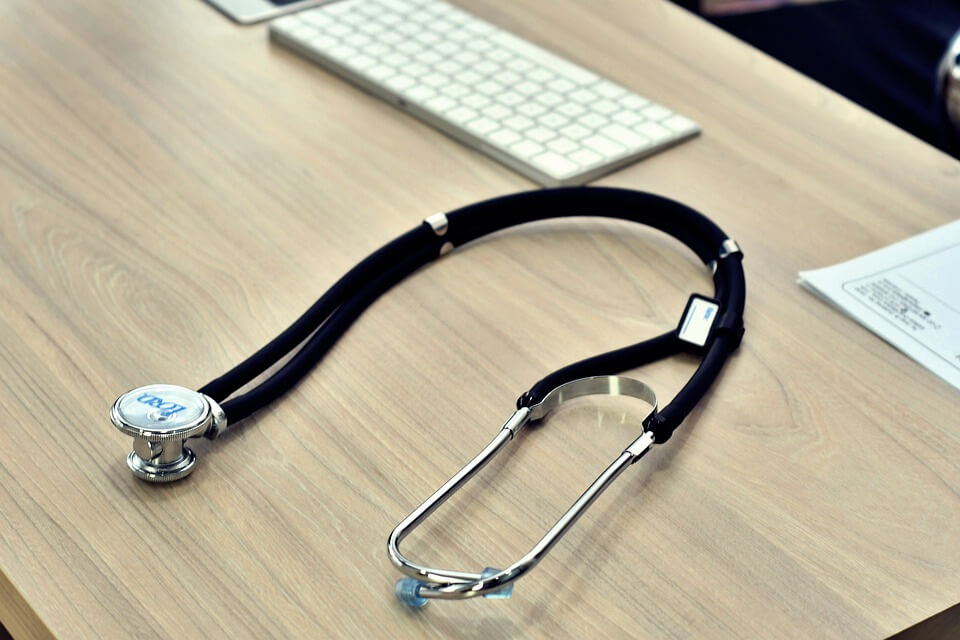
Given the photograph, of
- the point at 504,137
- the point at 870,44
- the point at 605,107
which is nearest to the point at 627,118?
the point at 605,107

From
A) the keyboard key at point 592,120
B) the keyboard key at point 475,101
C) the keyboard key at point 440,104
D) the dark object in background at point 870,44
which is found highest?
the keyboard key at point 440,104

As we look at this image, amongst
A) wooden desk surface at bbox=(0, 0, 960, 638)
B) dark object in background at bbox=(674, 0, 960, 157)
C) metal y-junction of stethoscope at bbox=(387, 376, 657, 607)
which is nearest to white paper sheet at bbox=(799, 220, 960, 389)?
wooden desk surface at bbox=(0, 0, 960, 638)

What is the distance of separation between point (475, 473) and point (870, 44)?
1.64m

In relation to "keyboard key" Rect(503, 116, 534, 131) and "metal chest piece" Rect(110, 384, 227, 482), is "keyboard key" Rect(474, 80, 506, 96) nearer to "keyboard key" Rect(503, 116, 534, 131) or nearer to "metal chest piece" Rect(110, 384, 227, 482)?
"keyboard key" Rect(503, 116, 534, 131)

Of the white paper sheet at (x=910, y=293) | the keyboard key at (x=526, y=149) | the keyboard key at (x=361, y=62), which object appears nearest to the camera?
the white paper sheet at (x=910, y=293)

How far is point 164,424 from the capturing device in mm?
592

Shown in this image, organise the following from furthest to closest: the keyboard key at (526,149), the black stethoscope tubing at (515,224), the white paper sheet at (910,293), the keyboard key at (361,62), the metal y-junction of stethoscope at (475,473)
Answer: the keyboard key at (361,62), the keyboard key at (526,149), the white paper sheet at (910,293), the black stethoscope tubing at (515,224), the metal y-junction of stethoscope at (475,473)

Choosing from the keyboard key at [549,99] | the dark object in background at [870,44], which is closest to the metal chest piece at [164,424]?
the keyboard key at [549,99]

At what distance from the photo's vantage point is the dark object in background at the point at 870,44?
184 cm

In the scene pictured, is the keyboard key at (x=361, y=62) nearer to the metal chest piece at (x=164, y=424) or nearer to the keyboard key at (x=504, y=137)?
the keyboard key at (x=504, y=137)

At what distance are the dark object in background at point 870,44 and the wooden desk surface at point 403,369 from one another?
887mm

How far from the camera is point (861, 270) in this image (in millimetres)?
828

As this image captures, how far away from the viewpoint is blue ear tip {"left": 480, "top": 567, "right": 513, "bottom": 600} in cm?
54

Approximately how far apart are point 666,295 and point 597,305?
2.2 inches
